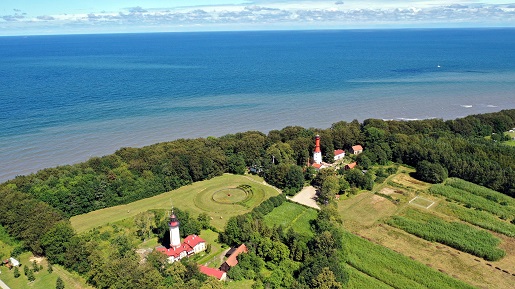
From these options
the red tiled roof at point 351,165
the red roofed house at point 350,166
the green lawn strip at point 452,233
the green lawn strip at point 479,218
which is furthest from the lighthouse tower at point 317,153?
the green lawn strip at point 479,218

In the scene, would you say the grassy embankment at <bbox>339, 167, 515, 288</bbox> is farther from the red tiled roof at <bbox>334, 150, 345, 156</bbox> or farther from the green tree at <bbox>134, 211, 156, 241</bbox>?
the green tree at <bbox>134, 211, 156, 241</bbox>

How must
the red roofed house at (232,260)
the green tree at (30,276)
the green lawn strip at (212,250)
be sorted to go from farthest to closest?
the green lawn strip at (212,250)
the red roofed house at (232,260)
the green tree at (30,276)

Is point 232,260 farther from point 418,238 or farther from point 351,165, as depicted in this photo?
point 351,165

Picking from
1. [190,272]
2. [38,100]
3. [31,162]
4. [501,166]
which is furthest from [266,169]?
[38,100]

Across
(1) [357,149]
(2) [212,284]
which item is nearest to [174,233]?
(2) [212,284]

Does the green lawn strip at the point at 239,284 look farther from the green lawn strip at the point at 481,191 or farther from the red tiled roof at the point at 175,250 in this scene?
the green lawn strip at the point at 481,191

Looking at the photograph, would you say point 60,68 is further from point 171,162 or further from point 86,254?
point 86,254
